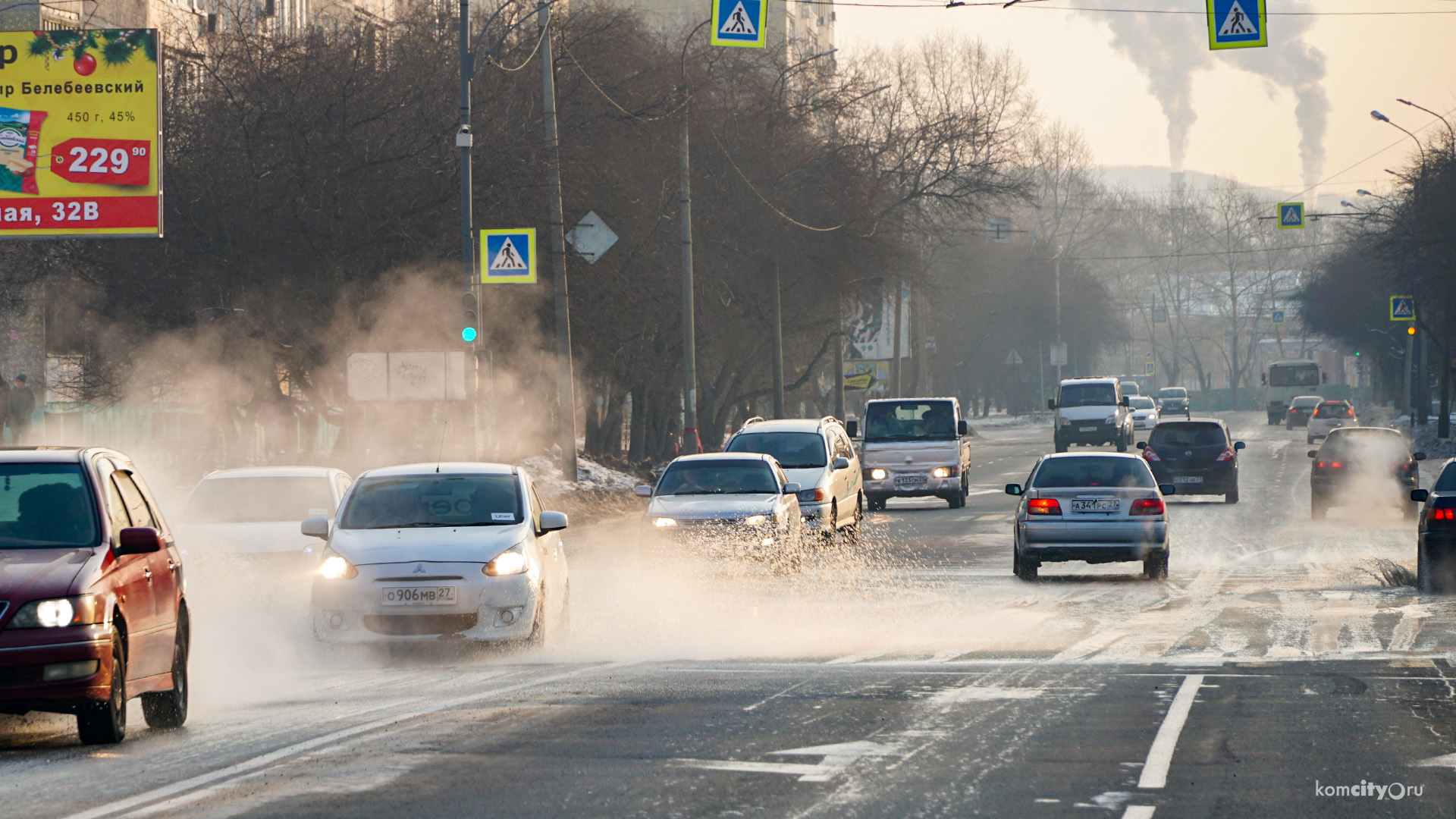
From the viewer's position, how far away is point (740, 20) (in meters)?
23.6

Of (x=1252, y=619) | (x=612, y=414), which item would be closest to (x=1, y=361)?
(x=612, y=414)

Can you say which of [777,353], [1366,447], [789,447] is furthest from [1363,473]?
[777,353]

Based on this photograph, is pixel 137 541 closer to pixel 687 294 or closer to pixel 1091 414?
pixel 687 294

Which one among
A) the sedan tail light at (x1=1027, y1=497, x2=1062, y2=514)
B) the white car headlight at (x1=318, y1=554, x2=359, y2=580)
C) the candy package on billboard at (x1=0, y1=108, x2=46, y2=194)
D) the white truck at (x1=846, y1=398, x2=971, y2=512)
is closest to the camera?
the white car headlight at (x1=318, y1=554, x2=359, y2=580)

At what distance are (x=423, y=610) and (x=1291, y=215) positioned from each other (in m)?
44.1

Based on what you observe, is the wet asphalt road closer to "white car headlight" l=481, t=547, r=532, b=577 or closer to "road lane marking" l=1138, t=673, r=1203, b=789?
"road lane marking" l=1138, t=673, r=1203, b=789

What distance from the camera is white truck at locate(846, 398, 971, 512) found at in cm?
3228

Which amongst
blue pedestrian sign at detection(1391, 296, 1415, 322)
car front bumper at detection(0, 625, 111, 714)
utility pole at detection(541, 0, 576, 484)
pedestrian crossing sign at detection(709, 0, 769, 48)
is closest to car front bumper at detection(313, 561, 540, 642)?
car front bumper at detection(0, 625, 111, 714)

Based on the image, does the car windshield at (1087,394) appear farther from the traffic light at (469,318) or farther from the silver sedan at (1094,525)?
the silver sedan at (1094,525)

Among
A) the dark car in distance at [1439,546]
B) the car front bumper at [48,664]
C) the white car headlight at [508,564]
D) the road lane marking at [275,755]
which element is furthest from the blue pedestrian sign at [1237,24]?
the car front bumper at [48,664]

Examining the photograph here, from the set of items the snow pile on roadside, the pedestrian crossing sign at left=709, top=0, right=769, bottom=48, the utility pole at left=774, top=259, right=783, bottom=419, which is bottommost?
the snow pile on roadside

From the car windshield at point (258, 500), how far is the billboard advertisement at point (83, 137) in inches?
353

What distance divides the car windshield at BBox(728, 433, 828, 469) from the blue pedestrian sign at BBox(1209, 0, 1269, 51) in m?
7.09

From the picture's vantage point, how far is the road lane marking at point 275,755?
7.15 meters
